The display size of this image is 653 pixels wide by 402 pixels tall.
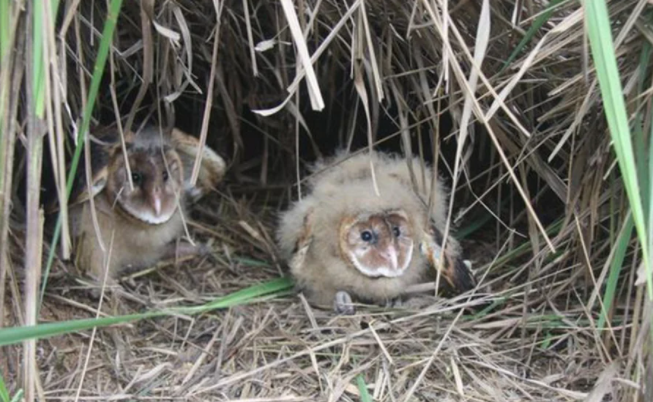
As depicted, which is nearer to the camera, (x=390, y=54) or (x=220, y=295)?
(x=390, y=54)

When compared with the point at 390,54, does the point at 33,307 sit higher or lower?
lower

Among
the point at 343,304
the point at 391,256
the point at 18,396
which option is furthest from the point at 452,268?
the point at 18,396

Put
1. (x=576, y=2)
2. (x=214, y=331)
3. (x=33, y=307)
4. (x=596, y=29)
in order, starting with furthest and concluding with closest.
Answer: (x=214, y=331), (x=576, y=2), (x=33, y=307), (x=596, y=29)

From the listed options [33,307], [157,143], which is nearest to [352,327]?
[157,143]

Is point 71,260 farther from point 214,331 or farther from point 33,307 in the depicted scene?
point 33,307

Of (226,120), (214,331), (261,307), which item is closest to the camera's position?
(214,331)

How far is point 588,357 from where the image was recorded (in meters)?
3.01

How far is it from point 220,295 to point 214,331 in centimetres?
37

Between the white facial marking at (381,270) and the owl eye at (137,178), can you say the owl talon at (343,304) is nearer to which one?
the white facial marking at (381,270)

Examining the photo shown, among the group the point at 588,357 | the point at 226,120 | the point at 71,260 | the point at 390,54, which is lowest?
the point at 588,357

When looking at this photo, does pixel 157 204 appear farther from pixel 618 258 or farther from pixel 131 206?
pixel 618 258

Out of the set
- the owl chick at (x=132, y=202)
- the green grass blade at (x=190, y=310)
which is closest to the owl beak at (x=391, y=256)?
the green grass blade at (x=190, y=310)

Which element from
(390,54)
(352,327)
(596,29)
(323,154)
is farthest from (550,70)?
(323,154)

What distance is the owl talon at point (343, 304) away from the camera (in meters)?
3.55
